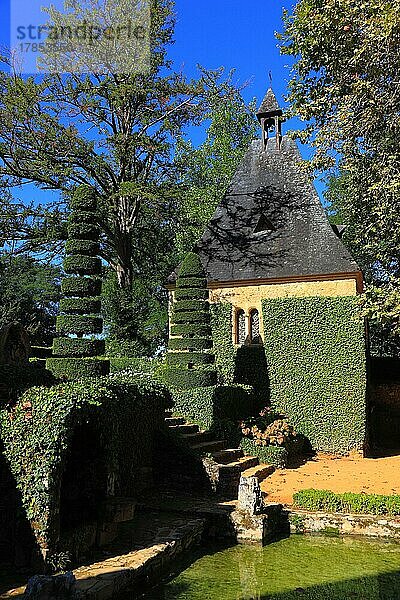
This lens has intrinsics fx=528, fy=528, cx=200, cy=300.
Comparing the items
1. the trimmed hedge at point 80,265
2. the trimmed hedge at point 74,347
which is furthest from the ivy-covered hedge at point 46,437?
the trimmed hedge at point 80,265

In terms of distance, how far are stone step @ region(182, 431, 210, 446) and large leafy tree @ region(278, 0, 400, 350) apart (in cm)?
598

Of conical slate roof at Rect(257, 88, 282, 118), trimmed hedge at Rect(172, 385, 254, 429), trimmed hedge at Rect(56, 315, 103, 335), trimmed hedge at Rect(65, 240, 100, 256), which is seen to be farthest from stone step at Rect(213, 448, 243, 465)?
conical slate roof at Rect(257, 88, 282, 118)

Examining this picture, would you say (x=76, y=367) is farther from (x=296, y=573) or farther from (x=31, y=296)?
(x=31, y=296)

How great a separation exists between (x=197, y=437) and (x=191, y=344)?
384 cm

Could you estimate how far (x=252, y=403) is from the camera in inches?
709

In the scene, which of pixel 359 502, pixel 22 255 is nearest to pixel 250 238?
pixel 22 255

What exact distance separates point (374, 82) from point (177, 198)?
1257 cm

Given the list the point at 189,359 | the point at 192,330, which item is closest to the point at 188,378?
the point at 189,359

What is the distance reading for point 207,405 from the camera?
620 inches

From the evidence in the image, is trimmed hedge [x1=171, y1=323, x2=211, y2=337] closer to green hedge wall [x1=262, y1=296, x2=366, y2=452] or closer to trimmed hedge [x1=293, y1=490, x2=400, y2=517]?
green hedge wall [x1=262, y1=296, x2=366, y2=452]

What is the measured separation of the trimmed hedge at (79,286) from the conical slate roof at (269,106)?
15.5m

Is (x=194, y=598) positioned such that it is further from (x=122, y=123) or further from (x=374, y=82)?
(x=122, y=123)

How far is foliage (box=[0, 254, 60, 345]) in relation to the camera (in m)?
36.0

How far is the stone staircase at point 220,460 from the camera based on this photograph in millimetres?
12016
